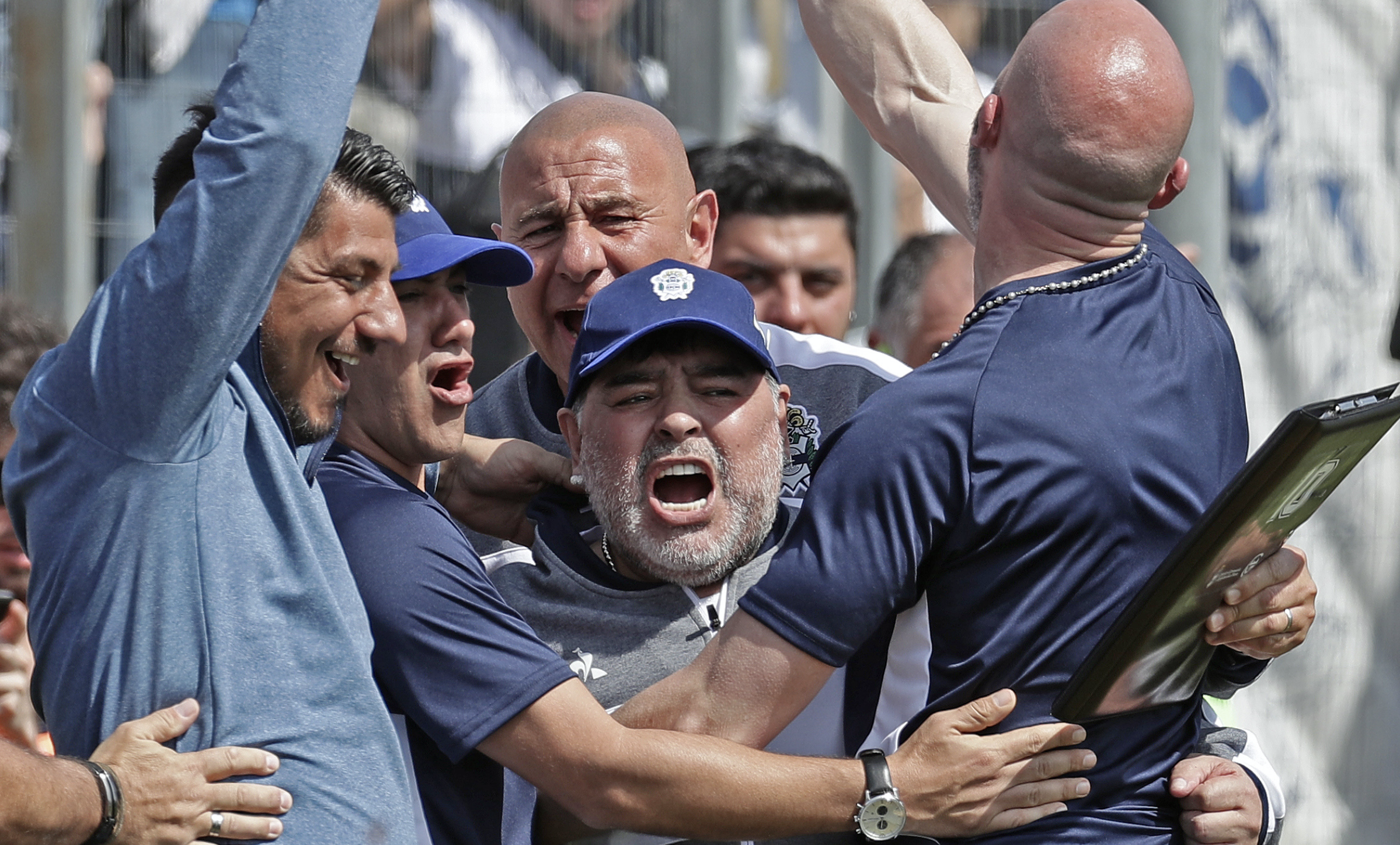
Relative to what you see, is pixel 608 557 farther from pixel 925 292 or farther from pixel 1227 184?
pixel 1227 184

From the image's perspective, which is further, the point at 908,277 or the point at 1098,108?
the point at 908,277

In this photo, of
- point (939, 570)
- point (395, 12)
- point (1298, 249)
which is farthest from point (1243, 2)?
point (939, 570)

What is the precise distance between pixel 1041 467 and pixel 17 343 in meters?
2.56

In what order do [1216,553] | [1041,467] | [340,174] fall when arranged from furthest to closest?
[340,174] < [1041,467] < [1216,553]

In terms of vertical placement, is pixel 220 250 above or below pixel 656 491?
above

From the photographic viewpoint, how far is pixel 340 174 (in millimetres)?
2400

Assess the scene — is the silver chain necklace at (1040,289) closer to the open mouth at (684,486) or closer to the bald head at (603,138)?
the open mouth at (684,486)

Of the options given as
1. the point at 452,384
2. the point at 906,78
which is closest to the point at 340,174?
the point at 452,384

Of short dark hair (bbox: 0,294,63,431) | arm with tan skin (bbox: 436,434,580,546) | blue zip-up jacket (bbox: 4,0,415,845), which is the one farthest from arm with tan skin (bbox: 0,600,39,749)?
blue zip-up jacket (bbox: 4,0,415,845)

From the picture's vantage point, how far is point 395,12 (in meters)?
4.61

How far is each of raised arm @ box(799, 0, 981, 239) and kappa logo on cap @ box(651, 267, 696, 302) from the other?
547mm

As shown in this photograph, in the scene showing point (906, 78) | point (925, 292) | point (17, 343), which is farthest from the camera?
point (925, 292)

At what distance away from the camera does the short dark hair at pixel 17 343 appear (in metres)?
3.57

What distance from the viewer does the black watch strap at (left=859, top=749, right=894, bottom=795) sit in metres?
2.23
